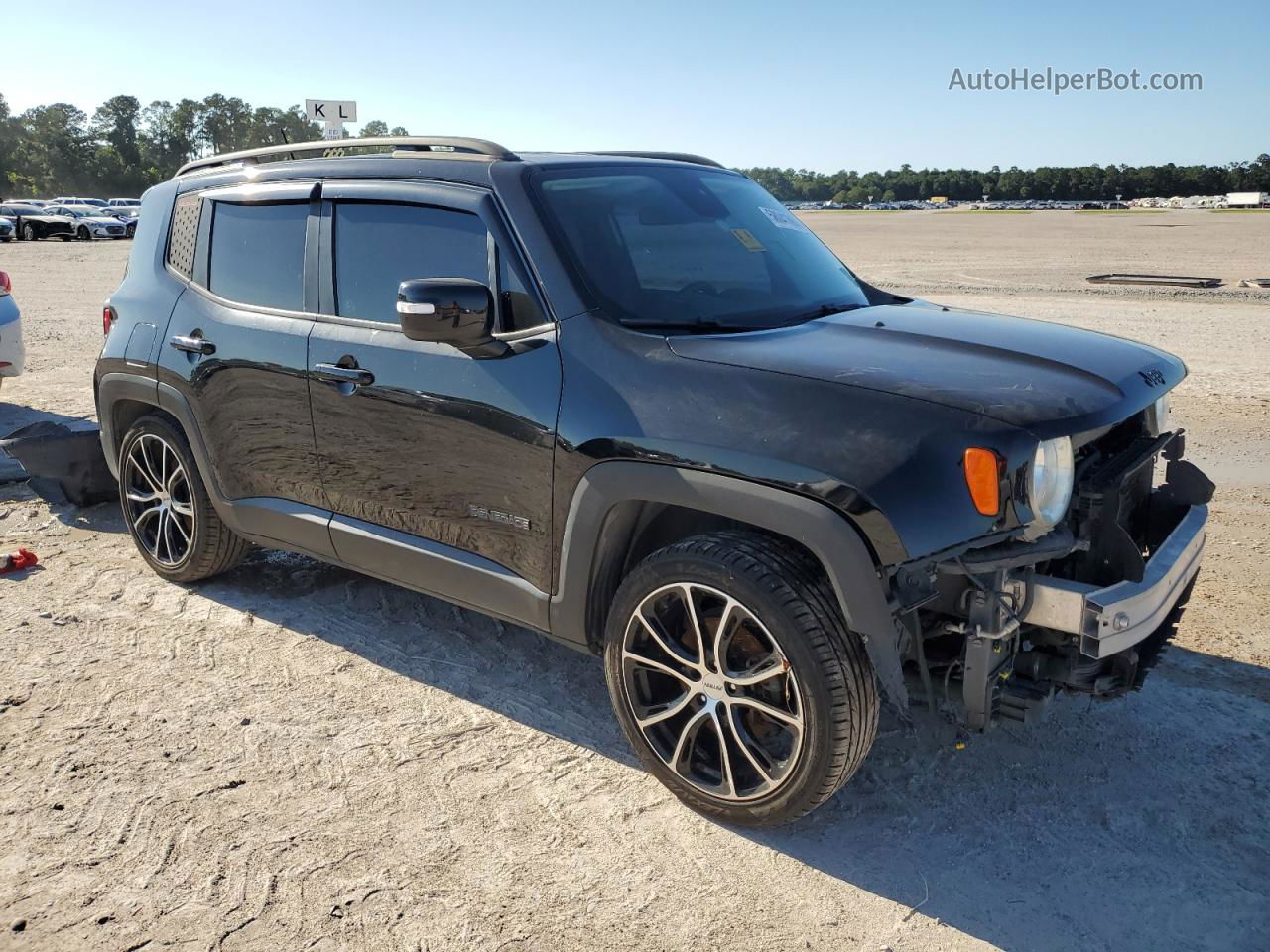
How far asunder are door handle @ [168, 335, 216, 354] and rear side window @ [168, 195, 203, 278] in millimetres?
325

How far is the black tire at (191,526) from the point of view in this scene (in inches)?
192

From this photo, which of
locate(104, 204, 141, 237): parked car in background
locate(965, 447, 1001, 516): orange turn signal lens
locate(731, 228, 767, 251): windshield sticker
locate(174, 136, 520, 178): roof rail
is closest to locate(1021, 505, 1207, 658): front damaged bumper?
locate(965, 447, 1001, 516): orange turn signal lens

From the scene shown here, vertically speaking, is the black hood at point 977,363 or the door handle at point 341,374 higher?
the black hood at point 977,363

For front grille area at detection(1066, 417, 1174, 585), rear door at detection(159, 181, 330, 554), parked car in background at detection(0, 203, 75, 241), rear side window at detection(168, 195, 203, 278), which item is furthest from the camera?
parked car in background at detection(0, 203, 75, 241)

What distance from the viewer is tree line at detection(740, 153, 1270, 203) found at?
129500mm

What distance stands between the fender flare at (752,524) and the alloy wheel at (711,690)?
0.24 m

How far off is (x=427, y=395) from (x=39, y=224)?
142 feet

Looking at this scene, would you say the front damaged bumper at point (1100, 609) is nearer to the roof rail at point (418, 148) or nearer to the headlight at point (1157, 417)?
the headlight at point (1157, 417)

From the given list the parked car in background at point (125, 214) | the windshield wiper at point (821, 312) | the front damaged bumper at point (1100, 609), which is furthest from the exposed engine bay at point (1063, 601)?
the parked car in background at point (125, 214)

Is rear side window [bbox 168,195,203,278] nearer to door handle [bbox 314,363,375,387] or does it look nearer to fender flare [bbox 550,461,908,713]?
door handle [bbox 314,363,375,387]

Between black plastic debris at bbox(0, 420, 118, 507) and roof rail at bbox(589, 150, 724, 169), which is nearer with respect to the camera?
roof rail at bbox(589, 150, 724, 169)

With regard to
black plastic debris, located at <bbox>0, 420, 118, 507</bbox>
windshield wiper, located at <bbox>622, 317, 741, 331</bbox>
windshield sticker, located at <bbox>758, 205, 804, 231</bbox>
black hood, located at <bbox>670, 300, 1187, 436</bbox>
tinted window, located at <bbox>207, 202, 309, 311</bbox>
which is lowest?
black plastic debris, located at <bbox>0, 420, 118, 507</bbox>

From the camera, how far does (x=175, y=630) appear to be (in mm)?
4676

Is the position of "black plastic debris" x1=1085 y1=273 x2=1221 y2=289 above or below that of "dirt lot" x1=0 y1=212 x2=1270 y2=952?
above
